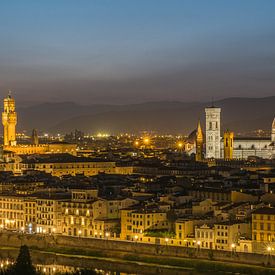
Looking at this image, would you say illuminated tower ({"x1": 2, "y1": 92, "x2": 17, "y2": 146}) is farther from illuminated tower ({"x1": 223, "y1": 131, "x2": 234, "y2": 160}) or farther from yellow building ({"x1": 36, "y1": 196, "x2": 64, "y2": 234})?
yellow building ({"x1": 36, "y1": 196, "x2": 64, "y2": 234})

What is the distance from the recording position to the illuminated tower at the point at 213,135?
11512 centimetres

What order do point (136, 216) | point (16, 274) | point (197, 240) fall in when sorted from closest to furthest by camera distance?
1. point (16, 274)
2. point (197, 240)
3. point (136, 216)

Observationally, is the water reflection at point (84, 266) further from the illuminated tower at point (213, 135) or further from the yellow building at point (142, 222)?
the illuminated tower at point (213, 135)

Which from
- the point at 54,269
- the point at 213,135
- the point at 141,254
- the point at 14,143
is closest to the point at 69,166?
the point at 14,143

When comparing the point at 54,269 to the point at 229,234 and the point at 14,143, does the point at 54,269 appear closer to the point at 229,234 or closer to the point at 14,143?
the point at 229,234

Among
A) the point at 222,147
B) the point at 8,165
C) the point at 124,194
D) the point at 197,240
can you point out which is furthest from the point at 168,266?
the point at 222,147

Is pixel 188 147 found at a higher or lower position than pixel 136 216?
higher

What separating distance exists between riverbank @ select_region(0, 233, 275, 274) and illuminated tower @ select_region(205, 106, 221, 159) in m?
64.4

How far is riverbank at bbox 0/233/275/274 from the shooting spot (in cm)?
4138

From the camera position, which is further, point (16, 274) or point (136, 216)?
point (136, 216)

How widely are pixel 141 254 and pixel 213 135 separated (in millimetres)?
71888

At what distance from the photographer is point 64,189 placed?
197 feet

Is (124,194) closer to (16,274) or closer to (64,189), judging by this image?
(64,189)

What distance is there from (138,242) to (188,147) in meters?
87.9
